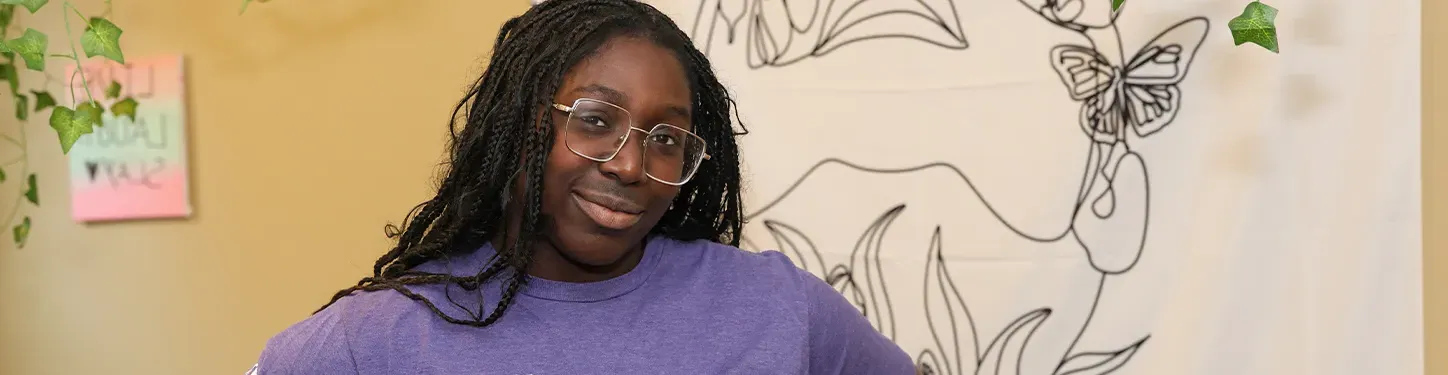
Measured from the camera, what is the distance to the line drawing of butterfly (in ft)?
4.76

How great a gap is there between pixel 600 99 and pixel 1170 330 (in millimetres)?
815

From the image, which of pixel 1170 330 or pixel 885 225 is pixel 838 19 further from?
pixel 1170 330

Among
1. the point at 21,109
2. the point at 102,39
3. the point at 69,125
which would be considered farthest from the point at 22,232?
the point at 102,39

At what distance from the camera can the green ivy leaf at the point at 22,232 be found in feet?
7.25

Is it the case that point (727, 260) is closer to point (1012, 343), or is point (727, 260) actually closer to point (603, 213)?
point (603, 213)

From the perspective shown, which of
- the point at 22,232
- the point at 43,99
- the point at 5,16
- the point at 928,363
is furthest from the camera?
the point at 22,232

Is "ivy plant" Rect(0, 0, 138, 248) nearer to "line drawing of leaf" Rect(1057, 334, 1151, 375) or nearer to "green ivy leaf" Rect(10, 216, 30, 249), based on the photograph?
"green ivy leaf" Rect(10, 216, 30, 249)

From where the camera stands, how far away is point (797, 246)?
165 centimetres

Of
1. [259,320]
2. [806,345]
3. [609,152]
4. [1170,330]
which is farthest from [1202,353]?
[259,320]

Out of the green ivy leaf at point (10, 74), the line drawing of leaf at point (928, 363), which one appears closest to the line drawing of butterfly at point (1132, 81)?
the line drawing of leaf at point (928, 363)

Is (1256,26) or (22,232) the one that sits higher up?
(1256,26)

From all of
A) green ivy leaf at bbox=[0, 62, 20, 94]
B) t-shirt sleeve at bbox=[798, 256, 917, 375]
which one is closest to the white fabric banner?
t-shirt sleeve at bbox=[798, 256, 917, 375]

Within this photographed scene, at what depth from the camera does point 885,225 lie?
160 cm

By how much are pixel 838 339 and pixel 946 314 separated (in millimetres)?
398
